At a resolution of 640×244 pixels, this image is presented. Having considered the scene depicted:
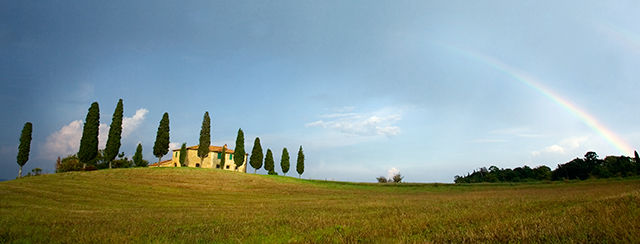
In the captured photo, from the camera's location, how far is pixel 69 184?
107ft

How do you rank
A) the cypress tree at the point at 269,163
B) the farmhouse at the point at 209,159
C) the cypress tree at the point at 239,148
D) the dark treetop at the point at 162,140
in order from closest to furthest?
the dark treetop at the point at 162,140 < the cypress tree at the point at 239,148 < the cypress tree at the point at 269,163 < the farmhouse at the point at 209,159

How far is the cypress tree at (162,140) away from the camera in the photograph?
64.1 metres

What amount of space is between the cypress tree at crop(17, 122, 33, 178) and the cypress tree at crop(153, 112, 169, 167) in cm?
1919

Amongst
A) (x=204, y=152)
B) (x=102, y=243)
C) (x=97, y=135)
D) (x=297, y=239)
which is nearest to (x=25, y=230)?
(x=102, y=243)

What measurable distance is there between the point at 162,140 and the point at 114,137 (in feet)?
31.6

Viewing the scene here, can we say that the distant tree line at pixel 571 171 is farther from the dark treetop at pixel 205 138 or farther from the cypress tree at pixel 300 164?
the dark treetop at pixel 205 138

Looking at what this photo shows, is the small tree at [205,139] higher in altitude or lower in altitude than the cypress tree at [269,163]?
higher

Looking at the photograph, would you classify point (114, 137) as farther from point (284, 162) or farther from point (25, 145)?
point (284, 162)

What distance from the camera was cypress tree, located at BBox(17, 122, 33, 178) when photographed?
5078cm

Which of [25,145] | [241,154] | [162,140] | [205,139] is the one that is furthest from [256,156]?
[25,145]

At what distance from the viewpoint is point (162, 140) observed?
64.1m

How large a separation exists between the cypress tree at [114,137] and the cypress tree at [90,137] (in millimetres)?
2417

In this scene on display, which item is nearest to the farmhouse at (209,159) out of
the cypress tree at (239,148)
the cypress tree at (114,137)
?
the cypress tree at (239,148)

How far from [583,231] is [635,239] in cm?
80
